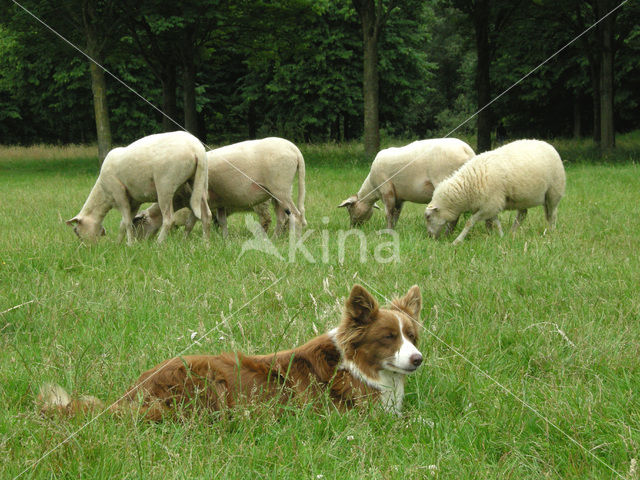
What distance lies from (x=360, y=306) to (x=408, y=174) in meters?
7.42

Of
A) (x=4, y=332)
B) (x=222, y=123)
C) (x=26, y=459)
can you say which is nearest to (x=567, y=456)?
(x=26, y=459)

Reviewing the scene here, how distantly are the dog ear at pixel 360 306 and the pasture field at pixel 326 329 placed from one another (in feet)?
1.43

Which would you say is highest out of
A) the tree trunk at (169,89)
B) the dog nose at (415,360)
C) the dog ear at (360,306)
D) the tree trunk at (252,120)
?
the tree trunk at (169,89)

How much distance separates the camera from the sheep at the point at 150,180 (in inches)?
331

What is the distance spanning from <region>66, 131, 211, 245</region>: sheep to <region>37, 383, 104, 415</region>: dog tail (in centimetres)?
521

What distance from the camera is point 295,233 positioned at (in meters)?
9.61

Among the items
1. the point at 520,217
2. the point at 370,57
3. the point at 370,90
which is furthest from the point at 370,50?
the point at 520,217

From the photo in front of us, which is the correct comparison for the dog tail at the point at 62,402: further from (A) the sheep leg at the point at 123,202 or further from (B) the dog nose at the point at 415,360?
(A) the sheep leg at the point at 123,202

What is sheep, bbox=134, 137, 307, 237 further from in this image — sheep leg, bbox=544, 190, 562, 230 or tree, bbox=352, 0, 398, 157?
tree, bbox=352, 0, 398, 157

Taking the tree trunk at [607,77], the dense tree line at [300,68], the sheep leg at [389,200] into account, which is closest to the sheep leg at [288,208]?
the sheep leg at [389,200]

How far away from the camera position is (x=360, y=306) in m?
3.34

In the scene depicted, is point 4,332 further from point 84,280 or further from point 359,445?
point 359,445

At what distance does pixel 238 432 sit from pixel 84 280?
378cm

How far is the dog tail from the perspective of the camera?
3.01 meters
